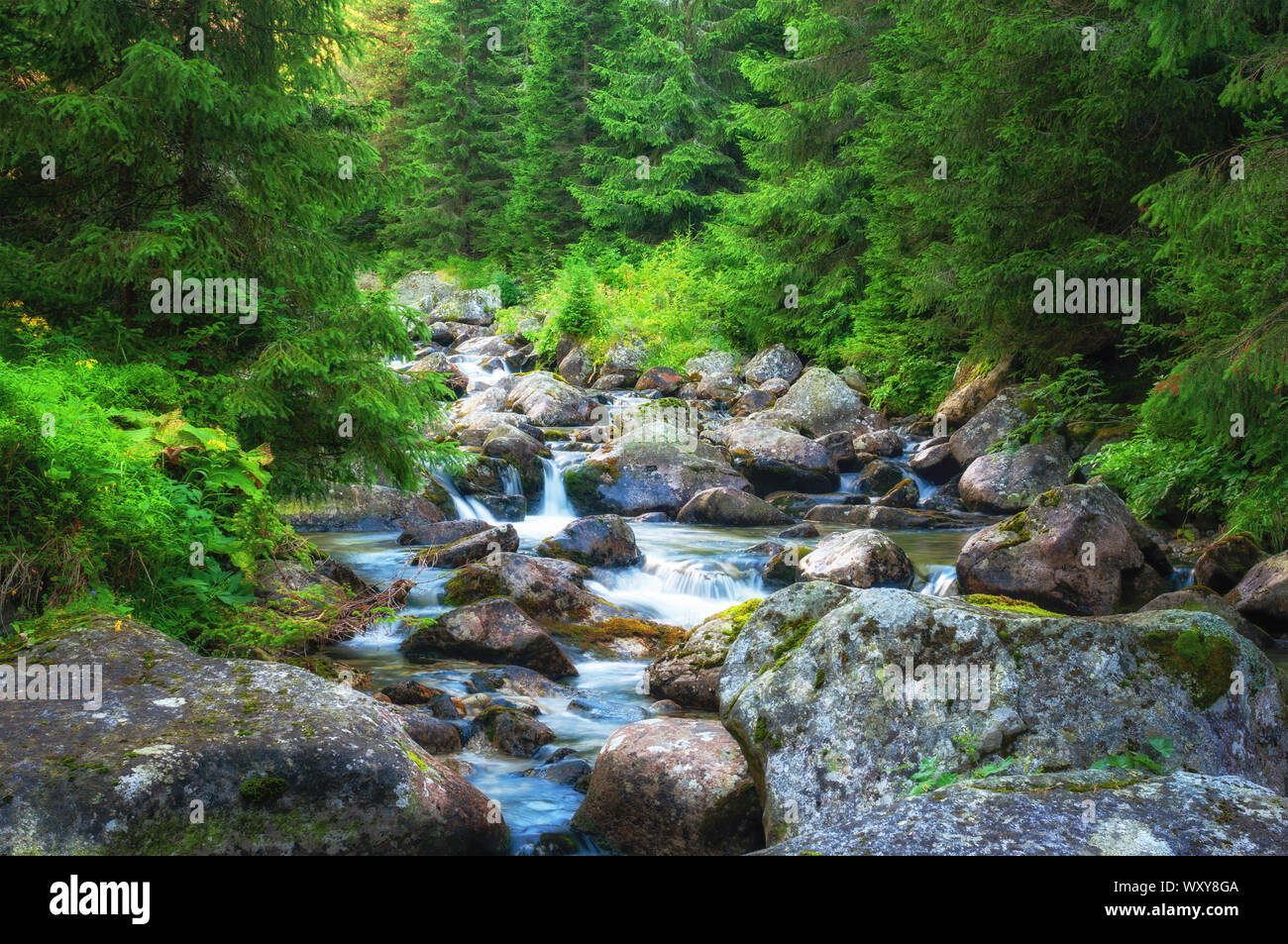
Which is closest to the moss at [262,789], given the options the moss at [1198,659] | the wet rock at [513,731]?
the wet rock at [513,731]

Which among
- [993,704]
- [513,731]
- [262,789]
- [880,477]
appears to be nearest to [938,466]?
[880,477]

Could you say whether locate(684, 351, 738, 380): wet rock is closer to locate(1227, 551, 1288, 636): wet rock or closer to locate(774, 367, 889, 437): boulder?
locate(774, 367, 889, 437): boulder

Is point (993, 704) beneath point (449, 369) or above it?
beneath

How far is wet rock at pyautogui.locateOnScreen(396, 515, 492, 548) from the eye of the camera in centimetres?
1175

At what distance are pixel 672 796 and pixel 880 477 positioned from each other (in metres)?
11.4

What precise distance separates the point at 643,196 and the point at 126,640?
26728 millimetres

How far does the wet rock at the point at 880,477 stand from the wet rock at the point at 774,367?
20.3 feet

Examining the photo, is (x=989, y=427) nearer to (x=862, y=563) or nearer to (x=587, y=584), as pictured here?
(x=862, y=563)

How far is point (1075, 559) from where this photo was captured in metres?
9.38

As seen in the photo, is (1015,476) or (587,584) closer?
(587,584)

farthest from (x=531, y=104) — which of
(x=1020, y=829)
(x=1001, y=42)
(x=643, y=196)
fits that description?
(x=1020, y=829)

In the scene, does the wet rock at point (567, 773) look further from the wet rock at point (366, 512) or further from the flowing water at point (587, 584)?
Result: the wet rock at point (366, 512)

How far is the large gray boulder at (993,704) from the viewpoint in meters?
4.15

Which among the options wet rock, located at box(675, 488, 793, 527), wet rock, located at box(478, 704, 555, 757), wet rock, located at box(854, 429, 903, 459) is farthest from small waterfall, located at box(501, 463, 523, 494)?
wet rock, located at box(478, 704, 555, 757)
